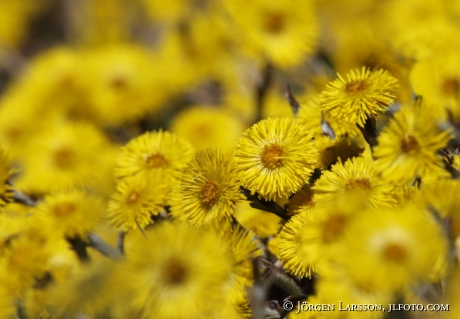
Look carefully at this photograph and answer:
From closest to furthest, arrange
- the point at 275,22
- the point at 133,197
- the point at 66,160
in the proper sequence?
the point at 133,197 → the point at 66,160 → the point at 275,22

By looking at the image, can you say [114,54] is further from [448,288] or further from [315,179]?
[448,288]

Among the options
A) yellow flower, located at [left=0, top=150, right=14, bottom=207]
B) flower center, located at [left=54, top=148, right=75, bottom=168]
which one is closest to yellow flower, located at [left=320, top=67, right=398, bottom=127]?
yellow flower, located at [left=0, top=150, right=14, bottom=207]

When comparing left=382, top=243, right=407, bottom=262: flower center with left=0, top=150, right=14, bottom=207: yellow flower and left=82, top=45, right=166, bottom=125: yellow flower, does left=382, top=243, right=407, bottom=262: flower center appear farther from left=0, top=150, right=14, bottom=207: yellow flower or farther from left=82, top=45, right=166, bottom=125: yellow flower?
left=82, top=45, right=166, bottom=125: yellow flower

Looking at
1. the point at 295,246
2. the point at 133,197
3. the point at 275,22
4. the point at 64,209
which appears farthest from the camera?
the point at 275,22

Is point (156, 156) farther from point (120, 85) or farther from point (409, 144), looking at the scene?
point (120, 85)

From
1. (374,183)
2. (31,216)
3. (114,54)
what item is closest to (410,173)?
(374,183)

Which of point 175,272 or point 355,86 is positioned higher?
point 355,86

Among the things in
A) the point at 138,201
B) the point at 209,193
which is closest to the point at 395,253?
the point at 209,193

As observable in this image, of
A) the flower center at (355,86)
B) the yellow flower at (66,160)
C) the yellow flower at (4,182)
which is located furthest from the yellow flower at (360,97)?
the yellow flower at (66,160)
